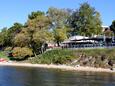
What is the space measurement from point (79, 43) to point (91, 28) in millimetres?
11225

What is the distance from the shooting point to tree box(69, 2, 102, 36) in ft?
386

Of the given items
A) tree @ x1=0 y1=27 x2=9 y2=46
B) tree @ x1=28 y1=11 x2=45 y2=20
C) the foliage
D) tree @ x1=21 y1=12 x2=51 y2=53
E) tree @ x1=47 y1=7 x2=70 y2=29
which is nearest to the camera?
tree @ x1=21 y1=12 x2=51 y2=53

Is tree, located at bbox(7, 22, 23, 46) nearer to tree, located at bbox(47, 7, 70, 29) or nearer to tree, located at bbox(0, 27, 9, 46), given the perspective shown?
tree, located at bbox(0, 27, 9, 46)

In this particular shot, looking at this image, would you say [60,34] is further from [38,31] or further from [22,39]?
[22,39]

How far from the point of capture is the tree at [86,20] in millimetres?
117688

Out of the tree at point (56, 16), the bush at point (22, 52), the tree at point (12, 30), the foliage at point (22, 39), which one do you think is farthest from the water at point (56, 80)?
the tree at point (12, 30)

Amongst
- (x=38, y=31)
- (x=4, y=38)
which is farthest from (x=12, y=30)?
(x=38, y=31)

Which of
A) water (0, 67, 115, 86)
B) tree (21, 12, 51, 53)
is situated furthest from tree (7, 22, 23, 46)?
water (0, 67, 115, 86)

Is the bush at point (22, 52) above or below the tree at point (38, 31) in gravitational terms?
below

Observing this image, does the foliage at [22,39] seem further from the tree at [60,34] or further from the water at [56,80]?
the water at [56,80]

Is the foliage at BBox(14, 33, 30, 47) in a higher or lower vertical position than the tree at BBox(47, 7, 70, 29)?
lower

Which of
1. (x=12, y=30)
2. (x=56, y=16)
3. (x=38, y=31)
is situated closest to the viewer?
(x=38, y=31)

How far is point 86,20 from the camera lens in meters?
118

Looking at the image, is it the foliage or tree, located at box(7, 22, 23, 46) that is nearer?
the foliage
